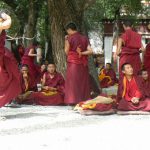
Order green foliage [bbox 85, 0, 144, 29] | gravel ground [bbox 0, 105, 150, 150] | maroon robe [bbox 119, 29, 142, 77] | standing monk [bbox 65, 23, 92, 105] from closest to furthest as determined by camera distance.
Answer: gravel ground [bbox 0, 105, 150, 150], standing monk [bbox 65, 23, 92, 105], maroon robe [bbox 119, 29, 142, 77], green foliage [bbox 85, 0, 144, 29]

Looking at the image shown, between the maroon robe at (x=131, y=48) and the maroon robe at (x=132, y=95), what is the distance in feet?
3.34

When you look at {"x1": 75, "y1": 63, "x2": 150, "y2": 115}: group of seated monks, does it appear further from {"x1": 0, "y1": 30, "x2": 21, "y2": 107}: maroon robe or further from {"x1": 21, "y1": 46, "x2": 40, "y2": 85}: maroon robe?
{"x1": 21, "y1": 46, "x2": 40, "y2": 85}: maroon robe

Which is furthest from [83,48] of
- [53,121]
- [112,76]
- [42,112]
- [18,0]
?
[18,0]

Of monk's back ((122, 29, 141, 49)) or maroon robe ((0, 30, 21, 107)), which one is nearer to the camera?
maroon robe ((0, 30, 21, 107))

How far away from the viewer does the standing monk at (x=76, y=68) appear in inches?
355

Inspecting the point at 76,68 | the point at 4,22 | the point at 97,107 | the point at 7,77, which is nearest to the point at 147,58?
the point at 76,68

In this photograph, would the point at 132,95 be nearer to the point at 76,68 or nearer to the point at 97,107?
the point at 97,107

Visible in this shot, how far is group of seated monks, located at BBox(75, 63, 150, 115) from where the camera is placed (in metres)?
7.98

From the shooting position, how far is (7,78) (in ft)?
25.2

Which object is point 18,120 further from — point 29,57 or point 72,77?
point 29,57

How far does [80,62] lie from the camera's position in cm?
923

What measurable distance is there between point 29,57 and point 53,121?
4.65m

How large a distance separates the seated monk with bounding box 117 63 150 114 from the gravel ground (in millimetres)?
302

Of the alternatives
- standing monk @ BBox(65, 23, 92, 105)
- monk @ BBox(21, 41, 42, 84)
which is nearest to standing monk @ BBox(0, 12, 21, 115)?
standing monk @ BBox(65, 23, 92, 105)
